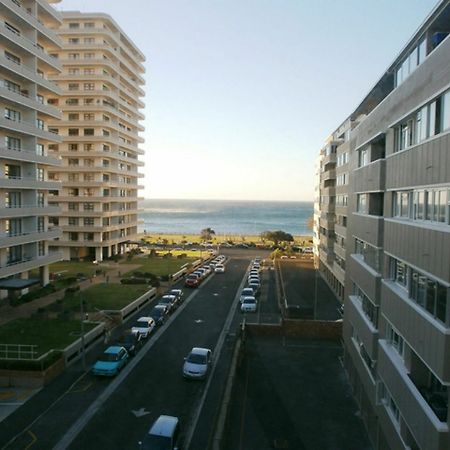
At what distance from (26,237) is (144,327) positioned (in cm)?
1620

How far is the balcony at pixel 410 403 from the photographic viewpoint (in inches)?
463

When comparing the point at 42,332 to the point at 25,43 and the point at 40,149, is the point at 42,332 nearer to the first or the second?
the point at 40,149

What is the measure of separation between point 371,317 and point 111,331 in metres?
20.8

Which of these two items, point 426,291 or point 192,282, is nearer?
point 426,291

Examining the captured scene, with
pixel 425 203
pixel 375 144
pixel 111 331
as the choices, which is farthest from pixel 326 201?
pixel 425 203

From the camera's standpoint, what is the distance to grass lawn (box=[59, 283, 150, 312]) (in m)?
40.0

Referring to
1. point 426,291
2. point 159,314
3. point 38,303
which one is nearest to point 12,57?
point 38,303

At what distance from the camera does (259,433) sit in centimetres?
2072

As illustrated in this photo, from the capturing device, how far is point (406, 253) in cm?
1525

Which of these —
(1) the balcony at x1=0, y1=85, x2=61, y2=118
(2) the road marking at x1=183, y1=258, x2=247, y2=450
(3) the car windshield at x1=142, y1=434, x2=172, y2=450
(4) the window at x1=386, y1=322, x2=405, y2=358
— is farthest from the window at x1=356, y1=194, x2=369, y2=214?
(1) the balcony at x1=0, y1=85, x2=61, y2=118

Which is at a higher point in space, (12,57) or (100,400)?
(12,57)

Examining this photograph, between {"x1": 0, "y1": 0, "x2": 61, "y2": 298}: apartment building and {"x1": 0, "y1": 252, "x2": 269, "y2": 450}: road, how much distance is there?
46.5ft

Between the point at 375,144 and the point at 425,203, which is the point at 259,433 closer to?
the point at 425,203

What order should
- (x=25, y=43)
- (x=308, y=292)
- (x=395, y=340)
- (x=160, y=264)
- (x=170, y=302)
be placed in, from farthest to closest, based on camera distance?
1. (x=160, y=264)
2. (x=308, y=292)
3. (x=170, y=302)
4. (x=25, y=43)
5. (x=395, y=340)
